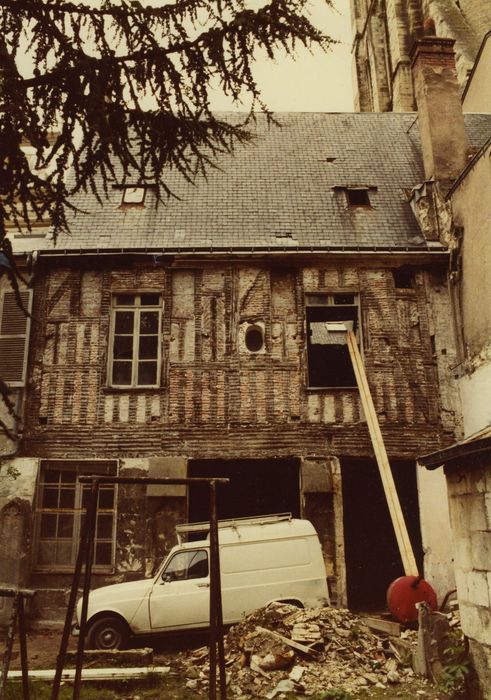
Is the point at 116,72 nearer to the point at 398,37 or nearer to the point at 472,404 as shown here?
the point at 472,404

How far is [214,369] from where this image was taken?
11977mm

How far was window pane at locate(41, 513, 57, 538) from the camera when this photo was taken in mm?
11586

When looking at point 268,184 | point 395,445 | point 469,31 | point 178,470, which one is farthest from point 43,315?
point 469,31

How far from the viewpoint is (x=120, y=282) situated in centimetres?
1248

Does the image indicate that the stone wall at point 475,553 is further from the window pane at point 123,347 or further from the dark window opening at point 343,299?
the window pane at point 123,347

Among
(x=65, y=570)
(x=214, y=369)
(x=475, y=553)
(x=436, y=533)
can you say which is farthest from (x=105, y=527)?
(x=475, y=553)

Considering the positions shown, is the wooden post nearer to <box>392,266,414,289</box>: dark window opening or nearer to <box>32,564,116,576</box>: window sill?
<box>392,266,414,289</box>: dark window opening

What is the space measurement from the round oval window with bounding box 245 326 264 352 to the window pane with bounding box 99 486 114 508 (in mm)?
3638

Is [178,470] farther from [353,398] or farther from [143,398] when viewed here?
[353,398]

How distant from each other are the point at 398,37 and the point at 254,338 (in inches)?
881

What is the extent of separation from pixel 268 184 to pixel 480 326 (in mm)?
5807

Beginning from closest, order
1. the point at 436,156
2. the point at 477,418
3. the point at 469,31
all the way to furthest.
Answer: the point at 477,418, the point at 436,156, the point at 469,31

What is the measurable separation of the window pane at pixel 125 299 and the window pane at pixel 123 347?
663 millimetres

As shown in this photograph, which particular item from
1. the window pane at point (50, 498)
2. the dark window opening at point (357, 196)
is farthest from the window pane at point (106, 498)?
the dark window opening at point (357, 196)
